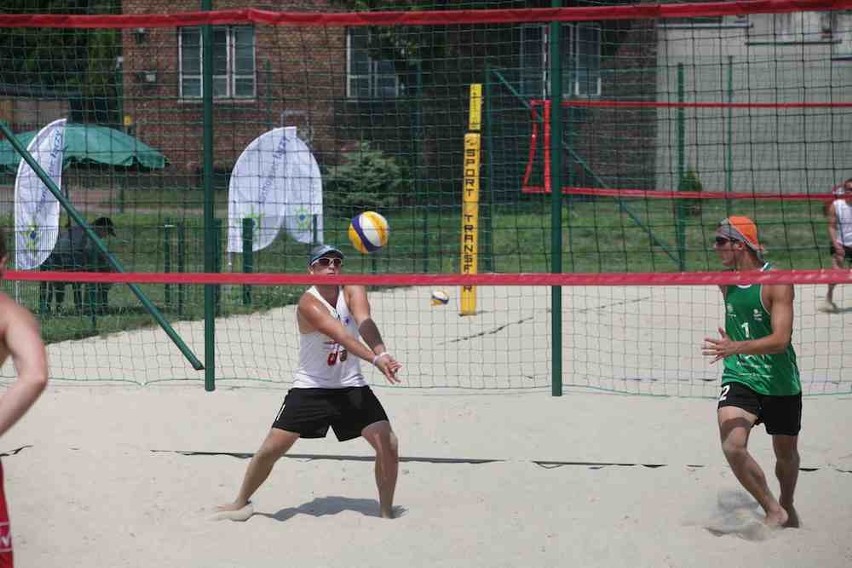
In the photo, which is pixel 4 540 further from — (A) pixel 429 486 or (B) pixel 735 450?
(A) pixel 429 486

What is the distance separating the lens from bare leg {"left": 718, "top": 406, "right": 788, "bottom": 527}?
17.0 feet

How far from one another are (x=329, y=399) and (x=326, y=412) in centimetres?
6

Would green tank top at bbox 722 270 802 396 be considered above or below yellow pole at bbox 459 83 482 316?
below

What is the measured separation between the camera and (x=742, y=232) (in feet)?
17.8

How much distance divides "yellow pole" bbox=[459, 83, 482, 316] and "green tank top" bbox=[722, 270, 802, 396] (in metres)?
5.84

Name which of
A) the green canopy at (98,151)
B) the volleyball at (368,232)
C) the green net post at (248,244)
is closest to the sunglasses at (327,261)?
the green canopy at (98,151)

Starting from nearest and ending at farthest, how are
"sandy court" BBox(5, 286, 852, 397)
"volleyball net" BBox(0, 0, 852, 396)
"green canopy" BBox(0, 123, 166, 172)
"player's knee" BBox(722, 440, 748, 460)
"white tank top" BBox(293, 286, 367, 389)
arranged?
"player's knee" BBox(722, 440, 748, 460) < "white tank top" BBox(293, 286, 367, 389) < "volleyball net" BBox(0, 0, 852, 396) < "sandy court" BBox(5, 286, 852, 397) < "green canopy" BBox(0, 123, 166, 172)

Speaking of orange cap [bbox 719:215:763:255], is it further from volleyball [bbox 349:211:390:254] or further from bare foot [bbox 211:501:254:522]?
volleyball [bbox 349:211:390:254]

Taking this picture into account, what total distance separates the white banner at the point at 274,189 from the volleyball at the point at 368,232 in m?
1.04

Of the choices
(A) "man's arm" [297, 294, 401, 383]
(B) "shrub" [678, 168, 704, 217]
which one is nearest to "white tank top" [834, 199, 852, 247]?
(B) "shrub" [678, 168, 704, 217]

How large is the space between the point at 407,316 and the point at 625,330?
214 centimetres

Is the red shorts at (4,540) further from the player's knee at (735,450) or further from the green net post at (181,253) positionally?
the green net post at (181,253)

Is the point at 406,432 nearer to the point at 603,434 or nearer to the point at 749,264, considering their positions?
the point at 603,434

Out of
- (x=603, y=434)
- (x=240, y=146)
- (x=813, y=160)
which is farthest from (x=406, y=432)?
(x=813, y=160)
